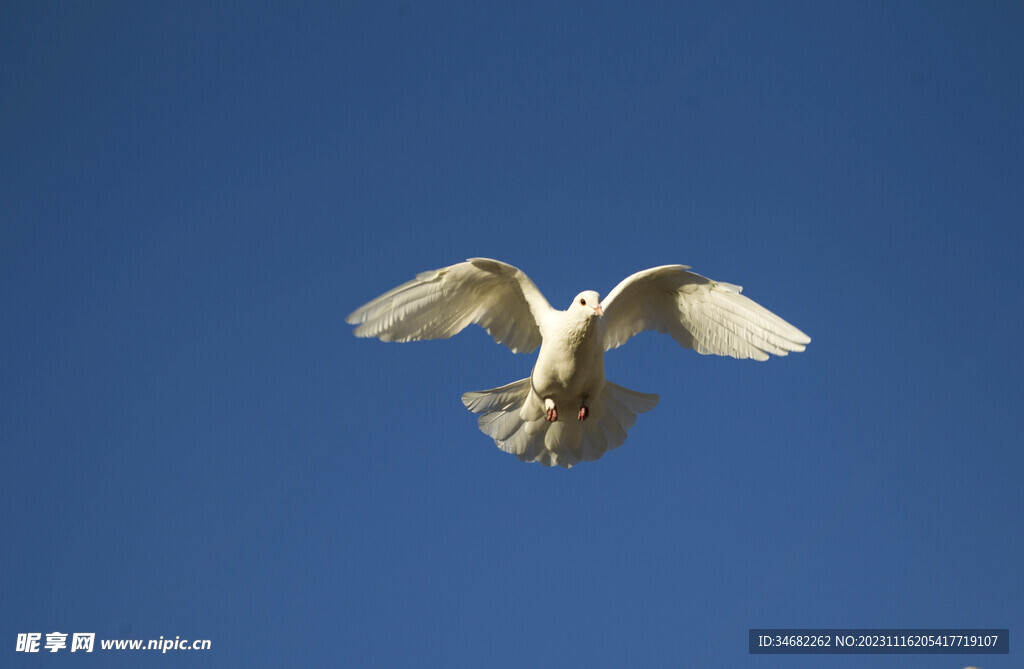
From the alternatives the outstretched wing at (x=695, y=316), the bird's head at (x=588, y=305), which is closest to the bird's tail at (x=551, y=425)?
the outstretched wing at (x=695, y=316)

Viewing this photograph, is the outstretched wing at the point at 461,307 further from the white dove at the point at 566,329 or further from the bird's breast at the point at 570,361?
the bird's breast at the point at 570,361

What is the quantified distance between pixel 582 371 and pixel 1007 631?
676 centimetres

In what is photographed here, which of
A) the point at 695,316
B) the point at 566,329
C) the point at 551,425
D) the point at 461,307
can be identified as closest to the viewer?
the point at 566,329

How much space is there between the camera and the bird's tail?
1970 centimetres

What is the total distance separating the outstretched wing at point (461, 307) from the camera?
1803cm

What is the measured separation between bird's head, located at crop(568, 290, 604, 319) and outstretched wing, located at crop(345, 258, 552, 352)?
51 cm

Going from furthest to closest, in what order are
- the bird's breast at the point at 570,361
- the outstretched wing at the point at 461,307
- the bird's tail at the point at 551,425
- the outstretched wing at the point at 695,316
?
the bird's tail at the point at 551,425, the outstretched wing at the point at 695,316, the bird's breast at the point at 570,361, the outstretched wing at the point at 461,307

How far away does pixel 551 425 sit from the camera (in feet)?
64.7

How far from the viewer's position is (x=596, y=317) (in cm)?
1825

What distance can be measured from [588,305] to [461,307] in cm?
176

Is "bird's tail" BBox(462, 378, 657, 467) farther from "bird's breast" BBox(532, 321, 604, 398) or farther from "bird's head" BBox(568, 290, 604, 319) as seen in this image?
"bird's head" BBox(568, 290, 604, 319)

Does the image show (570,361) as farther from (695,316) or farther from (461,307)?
(695,316)

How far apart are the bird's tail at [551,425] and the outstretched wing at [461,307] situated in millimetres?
731

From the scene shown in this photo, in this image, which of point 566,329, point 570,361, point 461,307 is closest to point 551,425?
point 570,361
